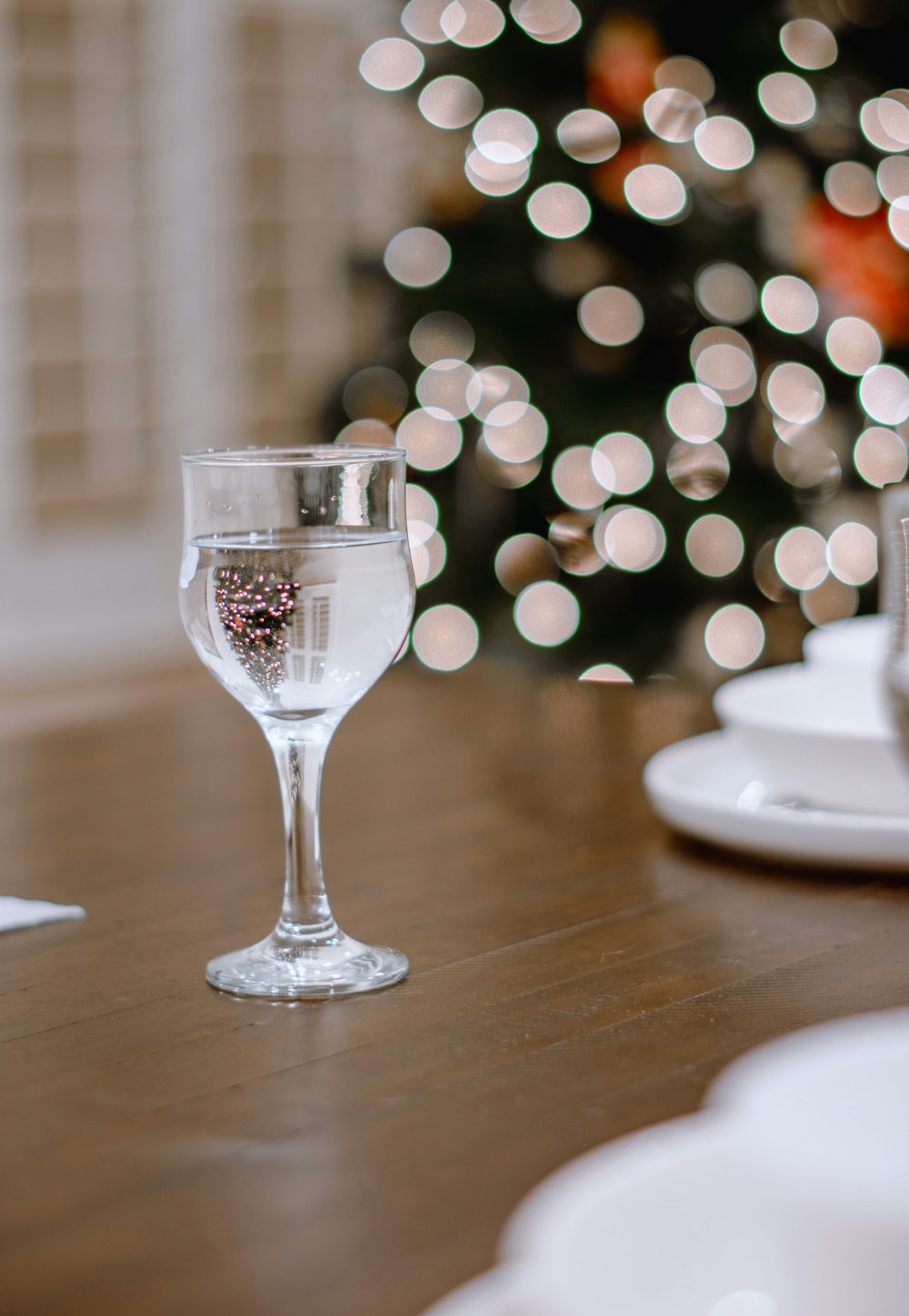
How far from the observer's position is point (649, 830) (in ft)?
2.94

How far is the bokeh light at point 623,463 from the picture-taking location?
296 centimetres

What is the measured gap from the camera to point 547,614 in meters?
3.02

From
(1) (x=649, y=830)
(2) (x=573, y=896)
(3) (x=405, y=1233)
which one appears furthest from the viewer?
(1) (x=649, y=830)

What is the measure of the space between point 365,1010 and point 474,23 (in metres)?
2.69

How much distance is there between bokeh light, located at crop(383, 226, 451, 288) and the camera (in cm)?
314

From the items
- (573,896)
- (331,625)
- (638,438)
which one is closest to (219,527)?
(331,625)

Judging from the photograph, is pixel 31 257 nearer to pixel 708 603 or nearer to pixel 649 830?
pixel 708 603

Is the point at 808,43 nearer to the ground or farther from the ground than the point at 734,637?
farther from the ground

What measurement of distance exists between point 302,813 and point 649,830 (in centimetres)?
26

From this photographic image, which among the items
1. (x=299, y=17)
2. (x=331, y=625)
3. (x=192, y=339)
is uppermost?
(x=299, y=17)

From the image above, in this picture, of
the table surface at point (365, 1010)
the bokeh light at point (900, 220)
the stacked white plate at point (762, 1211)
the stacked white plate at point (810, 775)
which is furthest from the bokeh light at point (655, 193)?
the stacked white plate at point (762, 1211)

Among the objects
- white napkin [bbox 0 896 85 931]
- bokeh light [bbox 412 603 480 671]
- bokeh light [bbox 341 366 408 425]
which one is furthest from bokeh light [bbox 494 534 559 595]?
white napkin [bbox 0 896 85 931]

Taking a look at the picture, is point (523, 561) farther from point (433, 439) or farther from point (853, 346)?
point (853, 346)

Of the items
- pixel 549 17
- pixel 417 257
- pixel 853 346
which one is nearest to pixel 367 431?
pixel 417 257
